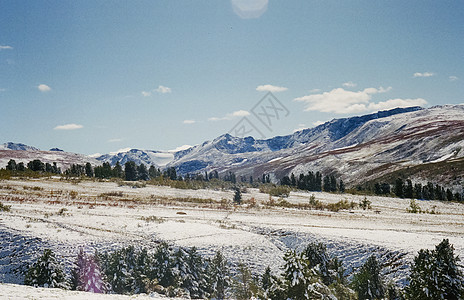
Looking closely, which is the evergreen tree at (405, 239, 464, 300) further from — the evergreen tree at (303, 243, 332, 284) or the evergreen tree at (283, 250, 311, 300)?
the evergreen tree at (283, 250, 311, 300)

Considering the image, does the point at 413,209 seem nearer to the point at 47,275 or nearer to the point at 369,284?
the point at 369,284

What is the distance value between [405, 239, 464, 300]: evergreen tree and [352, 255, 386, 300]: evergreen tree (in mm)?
2060

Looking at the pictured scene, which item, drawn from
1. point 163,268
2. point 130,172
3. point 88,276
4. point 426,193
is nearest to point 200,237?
point 163,268

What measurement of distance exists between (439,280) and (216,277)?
9.68m

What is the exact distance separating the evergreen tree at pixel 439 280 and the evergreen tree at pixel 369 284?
2060 mm

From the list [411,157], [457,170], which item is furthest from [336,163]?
[457,170]

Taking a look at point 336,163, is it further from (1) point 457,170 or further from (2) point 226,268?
(2) point 226,268

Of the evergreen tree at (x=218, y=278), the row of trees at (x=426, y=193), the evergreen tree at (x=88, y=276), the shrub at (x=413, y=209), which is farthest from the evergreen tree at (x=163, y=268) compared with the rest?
the row of trees at (x=426, y=193)

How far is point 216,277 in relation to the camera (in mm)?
15062

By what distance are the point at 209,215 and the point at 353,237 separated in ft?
50.8

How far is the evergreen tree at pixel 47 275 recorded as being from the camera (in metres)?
13.0

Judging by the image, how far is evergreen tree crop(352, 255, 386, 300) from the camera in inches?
508

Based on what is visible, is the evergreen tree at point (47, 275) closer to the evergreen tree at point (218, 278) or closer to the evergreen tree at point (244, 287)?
the evergreen tree at point (218, 278)

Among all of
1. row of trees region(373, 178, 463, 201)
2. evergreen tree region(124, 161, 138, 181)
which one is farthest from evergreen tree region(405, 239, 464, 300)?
evergreen tree region(124, 161, 138, 181)
